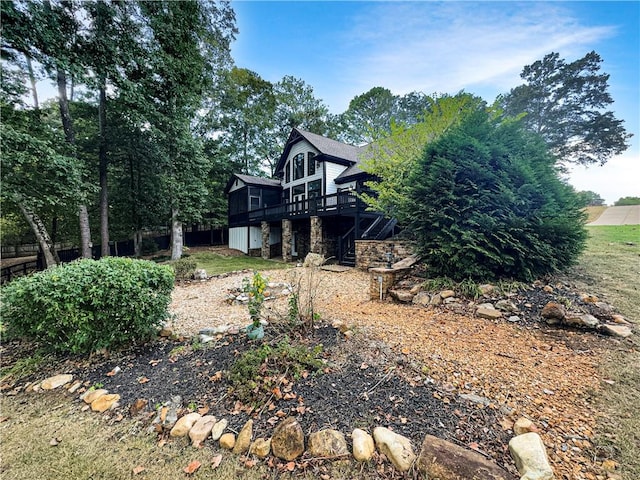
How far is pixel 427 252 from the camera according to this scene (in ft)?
17.1

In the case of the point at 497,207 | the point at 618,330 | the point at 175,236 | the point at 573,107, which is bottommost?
the point at 618,330

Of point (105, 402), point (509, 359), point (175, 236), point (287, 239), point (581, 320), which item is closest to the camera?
point (105, 402)

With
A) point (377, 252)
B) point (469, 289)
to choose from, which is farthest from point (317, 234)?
point (469, 289)

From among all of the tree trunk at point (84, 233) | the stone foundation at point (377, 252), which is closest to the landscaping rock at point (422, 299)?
the stone foundation at point (377, 252)

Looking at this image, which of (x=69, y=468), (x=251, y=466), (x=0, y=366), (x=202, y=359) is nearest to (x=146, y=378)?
(x=202, y=359)

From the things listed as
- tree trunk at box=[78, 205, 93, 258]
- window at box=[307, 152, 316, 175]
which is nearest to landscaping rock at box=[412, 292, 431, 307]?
window at box=[307, 152, 316, 175]

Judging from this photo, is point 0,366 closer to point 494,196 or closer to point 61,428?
point 61,428

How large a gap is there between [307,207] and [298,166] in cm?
470

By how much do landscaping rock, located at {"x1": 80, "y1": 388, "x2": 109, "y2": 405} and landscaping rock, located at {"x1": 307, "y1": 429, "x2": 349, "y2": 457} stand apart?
2.26 m

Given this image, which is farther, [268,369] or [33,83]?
[33,83]

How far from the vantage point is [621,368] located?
8.16 ft

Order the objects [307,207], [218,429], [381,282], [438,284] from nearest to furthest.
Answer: [218,429]
[438,284]
[381,282]
[307,207]

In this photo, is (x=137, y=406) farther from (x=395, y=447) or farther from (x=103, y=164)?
(x=103, y=164)

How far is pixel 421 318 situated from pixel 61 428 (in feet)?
14.0
